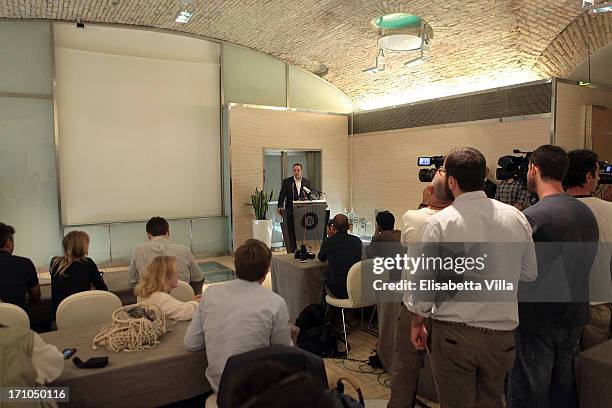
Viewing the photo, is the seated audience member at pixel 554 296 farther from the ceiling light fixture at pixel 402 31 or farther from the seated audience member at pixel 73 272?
the ceiling light fixture at pixel 402 31

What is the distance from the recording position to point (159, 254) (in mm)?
→ 3586

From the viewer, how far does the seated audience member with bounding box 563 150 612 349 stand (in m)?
2.28

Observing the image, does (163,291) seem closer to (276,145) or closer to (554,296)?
(554,296)

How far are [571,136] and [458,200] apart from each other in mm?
5116

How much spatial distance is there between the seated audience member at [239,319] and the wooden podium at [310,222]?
13.0 feet

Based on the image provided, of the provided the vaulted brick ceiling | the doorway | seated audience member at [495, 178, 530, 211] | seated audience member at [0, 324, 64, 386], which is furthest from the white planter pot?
seated audience member at [0, 324, 64, 386]

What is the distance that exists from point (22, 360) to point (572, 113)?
21.7ft

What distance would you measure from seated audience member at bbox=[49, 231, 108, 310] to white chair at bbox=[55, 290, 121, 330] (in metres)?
0.49

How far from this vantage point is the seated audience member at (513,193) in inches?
203

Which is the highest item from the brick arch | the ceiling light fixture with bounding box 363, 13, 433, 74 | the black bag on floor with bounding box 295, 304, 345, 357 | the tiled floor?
the ceiling light fixture with bounding box 363, 13, 433, 74

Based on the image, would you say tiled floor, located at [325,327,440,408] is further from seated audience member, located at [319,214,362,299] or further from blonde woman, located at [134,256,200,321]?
blonde woman, located at [134,256,200,321]

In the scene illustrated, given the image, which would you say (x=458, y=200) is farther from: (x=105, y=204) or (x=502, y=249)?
(x=105, y=204)

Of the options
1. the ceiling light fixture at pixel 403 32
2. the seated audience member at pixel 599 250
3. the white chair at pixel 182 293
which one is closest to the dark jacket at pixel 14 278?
the white chair at pixel 182 293

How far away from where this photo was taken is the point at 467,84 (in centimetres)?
721
